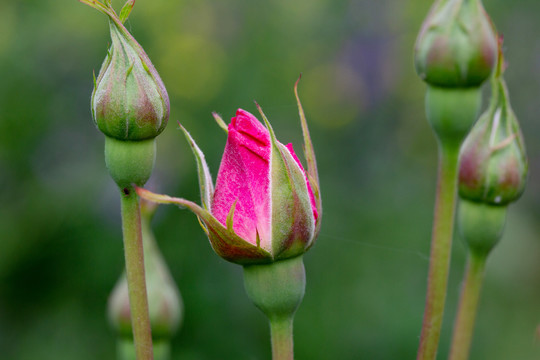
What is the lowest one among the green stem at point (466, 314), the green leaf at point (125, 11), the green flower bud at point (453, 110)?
the green stem at point (466, 314)

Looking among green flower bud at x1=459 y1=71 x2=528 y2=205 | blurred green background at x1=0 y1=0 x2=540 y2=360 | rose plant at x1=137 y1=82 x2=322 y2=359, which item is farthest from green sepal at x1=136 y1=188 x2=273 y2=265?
blurred green background at x1=0 y1=0 x2=540 y2=360

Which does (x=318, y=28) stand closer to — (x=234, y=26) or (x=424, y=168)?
(x=234, y=26)

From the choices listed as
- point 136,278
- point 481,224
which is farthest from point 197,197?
point 136,278

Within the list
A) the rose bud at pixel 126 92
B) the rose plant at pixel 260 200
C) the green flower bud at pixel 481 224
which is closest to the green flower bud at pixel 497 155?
the green flower bud at pixel 481 224

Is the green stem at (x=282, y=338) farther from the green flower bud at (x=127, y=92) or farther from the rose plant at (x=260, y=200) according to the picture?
the green flower bud at (x=127, y=92)

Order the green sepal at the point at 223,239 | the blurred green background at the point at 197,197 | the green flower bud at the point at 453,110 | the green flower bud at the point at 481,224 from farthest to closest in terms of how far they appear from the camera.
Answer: the blurred green background at the point at 197,197
the green flower bud at the point at 481,224
the green flower bud at the point at 453,110
the green sepal at the point at 223,239

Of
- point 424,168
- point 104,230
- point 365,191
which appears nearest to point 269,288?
point 104,230
